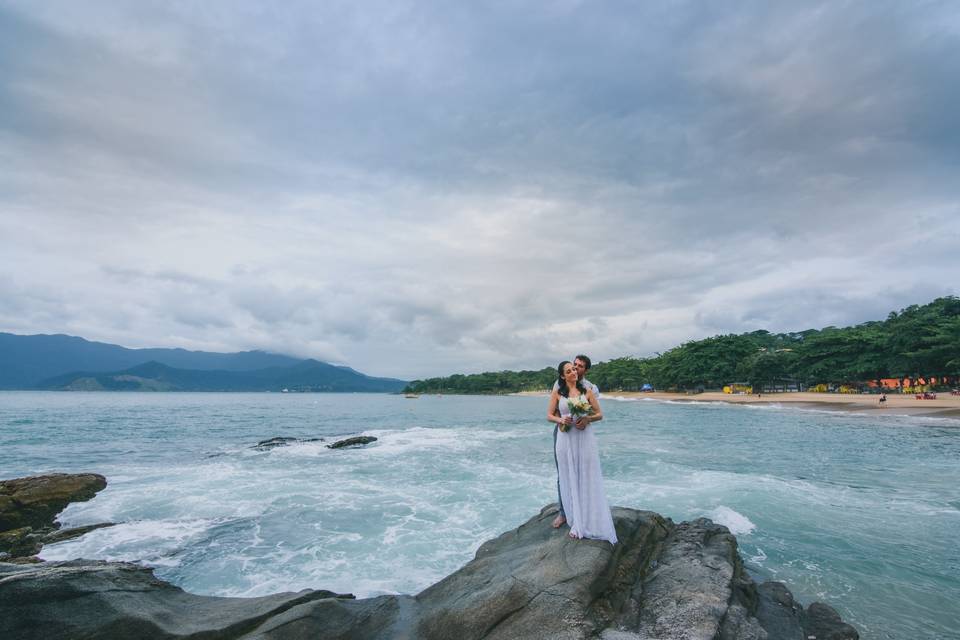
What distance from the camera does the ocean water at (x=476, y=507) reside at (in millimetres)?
9523

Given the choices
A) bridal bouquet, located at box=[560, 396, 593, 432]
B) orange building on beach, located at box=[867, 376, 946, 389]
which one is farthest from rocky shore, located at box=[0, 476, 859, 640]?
orange building on beach, located at box=[867, 376, 946, 389]

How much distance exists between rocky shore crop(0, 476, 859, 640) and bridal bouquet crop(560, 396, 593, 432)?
2.03 meters

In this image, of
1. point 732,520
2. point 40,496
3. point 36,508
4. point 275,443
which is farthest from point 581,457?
point 275,443

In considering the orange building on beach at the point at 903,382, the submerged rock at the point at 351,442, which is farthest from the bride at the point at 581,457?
the orange building on beach at the point at 903,382

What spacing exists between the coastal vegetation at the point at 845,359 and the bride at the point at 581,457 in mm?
71814

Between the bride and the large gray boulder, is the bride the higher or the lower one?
the higher one

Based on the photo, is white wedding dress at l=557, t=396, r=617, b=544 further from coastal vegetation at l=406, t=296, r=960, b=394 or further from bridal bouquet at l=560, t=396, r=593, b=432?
coastal vegetation at l=406, t=296, r=960, b=394

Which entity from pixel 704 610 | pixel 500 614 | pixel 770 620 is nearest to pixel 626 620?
pixel 704 610

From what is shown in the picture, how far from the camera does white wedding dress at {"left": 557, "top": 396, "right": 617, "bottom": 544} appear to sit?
7316 millimetres

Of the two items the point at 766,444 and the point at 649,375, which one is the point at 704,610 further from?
the point at 649,375

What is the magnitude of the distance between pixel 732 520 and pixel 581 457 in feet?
28.2

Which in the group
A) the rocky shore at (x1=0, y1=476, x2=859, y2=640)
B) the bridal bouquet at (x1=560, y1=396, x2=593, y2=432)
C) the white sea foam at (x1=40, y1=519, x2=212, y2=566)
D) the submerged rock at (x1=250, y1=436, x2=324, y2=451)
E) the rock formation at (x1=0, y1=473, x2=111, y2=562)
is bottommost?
the submerged rock at (x1=250, y1=436, x2=324, y2=451)

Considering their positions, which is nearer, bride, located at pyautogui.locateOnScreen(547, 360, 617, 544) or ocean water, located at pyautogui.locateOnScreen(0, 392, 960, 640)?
bride, located at pyautogui.locateOnScreen(547, 360, 617, 544)

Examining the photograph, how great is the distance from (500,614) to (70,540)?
44.3 feet
